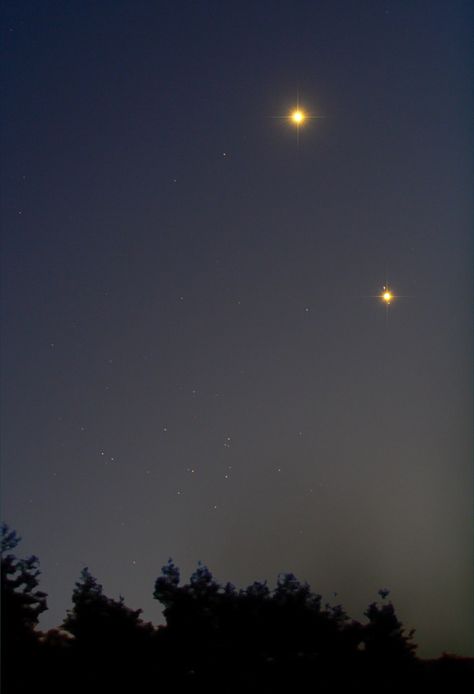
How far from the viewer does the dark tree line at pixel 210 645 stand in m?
17.2

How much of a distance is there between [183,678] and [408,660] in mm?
7898

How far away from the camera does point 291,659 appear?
19375mm

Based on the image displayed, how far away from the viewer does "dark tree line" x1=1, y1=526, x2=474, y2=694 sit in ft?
56.5

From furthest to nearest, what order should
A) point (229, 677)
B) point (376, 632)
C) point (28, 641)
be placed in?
point (376, 632) → point (229, 677) → point (28, 641)

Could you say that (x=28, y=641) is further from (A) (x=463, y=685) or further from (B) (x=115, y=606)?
(A) (x=463, y=685)

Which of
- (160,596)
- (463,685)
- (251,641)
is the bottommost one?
(463,685)

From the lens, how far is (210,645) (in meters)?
19.0

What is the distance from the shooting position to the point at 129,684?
17.3 metres

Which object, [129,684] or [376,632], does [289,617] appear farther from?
[129,684]

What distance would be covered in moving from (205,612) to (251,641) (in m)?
1.79

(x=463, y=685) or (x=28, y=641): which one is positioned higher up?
(x=28, y=641)

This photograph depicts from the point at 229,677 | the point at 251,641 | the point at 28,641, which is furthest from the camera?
the point at 251,641

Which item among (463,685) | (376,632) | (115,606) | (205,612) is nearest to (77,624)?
(115,606)

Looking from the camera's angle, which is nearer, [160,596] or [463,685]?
[463,685]
